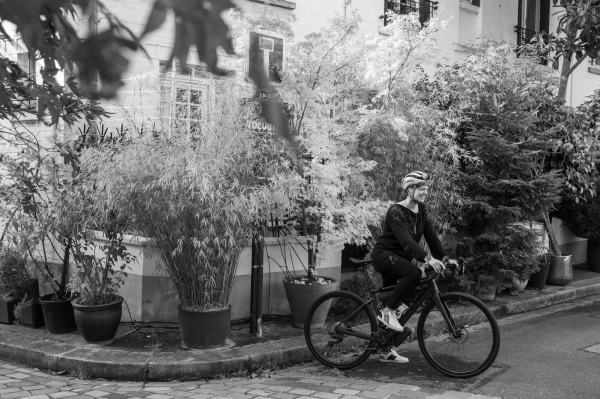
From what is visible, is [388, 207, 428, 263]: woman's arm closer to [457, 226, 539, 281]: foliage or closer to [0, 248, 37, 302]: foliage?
[457, 226, 539, 281]: foliage

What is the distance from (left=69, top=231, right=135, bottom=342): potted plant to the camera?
6543 millimetres

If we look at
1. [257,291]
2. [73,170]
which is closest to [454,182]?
[257,291]

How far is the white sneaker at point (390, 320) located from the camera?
5766mm

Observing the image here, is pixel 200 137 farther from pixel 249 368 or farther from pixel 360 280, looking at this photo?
pixel 360 280

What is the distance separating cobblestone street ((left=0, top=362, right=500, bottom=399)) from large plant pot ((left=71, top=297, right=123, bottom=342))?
0.63m

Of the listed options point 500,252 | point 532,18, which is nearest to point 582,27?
point 500,252

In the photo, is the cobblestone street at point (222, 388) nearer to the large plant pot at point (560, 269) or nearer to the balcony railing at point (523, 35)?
the large plant pot at point (560, 269)

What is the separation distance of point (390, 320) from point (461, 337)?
0.66m

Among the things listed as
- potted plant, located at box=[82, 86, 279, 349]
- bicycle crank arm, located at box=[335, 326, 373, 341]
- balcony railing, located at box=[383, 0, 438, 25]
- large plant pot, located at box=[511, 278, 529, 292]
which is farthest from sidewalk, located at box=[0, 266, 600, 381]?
balcony railing, located at box=[383, 0, 438, 25]

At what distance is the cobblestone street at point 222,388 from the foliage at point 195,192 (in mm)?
1006

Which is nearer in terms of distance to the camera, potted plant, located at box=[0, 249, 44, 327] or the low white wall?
the low white wall

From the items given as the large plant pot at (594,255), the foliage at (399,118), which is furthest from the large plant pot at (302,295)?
the large plant pot at (594,255)

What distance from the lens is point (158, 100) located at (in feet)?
24.0

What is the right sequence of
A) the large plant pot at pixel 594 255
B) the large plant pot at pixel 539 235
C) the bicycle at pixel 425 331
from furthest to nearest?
1. the large plant pot at pixel 594 255
2. the large plant pot at pixel 539 235
3. the bicycle at pixel 425 331
